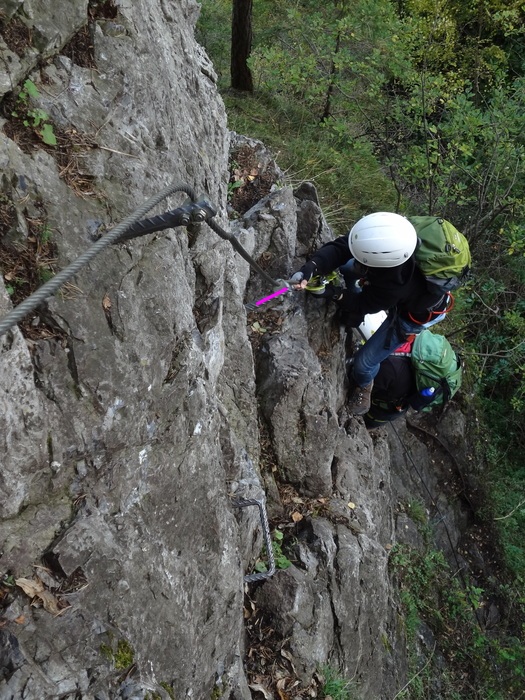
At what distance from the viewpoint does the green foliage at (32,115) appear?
3029 mm

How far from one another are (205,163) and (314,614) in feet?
12.4

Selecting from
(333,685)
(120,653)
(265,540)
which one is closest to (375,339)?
(265,540)

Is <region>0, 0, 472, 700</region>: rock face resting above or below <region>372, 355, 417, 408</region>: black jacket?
above

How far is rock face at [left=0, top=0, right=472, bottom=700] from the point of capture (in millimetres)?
2693

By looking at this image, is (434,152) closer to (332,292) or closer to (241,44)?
(241,44)

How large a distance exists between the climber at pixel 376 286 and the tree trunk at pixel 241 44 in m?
6.25

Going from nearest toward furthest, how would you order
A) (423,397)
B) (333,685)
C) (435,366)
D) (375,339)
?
(333,685) → (375,339) → (435,366) → (423,397)

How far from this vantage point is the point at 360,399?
20.8 feet

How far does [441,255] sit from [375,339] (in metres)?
1.33

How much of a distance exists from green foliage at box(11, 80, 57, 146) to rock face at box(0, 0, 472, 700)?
4 cm

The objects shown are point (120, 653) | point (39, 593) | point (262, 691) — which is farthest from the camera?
point (262, 691)

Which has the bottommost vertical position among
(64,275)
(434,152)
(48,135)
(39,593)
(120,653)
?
(434,152)

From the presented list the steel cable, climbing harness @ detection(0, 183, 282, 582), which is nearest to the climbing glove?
climbing harness @ detection(0, 183, 282, 582)

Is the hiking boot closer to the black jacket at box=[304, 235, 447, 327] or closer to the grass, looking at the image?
the black jacket at box=[304, 235, 447, 327]
